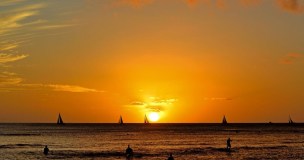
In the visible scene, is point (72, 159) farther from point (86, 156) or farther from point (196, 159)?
point (196, 159)

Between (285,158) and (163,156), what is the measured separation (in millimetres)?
19639

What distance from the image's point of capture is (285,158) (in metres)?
69.2

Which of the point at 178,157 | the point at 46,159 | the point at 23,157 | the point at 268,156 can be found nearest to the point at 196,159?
the point at 178,157

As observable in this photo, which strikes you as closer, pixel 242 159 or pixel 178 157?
pixel 242 159

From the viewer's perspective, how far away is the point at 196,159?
228 ft

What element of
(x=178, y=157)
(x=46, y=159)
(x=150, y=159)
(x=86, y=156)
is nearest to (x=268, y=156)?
(x=178, y=157)

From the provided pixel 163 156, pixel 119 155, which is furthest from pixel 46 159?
pixel 163 156

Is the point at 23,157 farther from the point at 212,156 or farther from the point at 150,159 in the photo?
the point at 212,156

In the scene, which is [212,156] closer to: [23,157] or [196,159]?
[196,159]

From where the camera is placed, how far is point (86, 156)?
7506 centimetres

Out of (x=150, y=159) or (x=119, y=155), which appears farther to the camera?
(x=119, y=155)

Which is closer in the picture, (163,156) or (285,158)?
(285,158)

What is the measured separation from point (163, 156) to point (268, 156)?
1720 centimetres

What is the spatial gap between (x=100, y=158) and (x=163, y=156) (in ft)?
35.4
